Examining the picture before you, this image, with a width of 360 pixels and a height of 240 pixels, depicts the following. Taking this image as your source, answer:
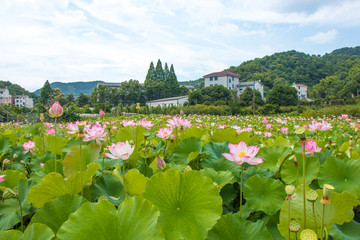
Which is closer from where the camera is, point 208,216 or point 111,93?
point 208,216

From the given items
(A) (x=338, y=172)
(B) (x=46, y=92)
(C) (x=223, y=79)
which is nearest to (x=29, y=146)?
(A) (x=338, y=172)

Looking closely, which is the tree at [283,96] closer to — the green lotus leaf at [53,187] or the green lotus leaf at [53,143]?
the green lotus leaf at [53,143]

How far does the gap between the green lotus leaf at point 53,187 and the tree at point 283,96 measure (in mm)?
40244

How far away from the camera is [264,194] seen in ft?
2.28

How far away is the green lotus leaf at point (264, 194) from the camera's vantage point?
0.65 meters

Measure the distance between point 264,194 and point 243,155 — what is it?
187mm

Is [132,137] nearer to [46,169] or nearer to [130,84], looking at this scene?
[46,169]

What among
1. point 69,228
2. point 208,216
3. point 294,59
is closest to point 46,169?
point 69,228

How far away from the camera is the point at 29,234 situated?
16.9 inches

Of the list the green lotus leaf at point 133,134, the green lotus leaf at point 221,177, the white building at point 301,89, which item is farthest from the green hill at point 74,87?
the green lotus leaf at point 221,177

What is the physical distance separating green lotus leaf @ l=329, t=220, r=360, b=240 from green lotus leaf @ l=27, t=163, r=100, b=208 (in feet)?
2.08

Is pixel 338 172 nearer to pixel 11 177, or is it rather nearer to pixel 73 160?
pixel 73 160

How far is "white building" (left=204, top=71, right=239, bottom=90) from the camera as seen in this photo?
52.1 m

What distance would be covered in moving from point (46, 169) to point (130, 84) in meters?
50.6
